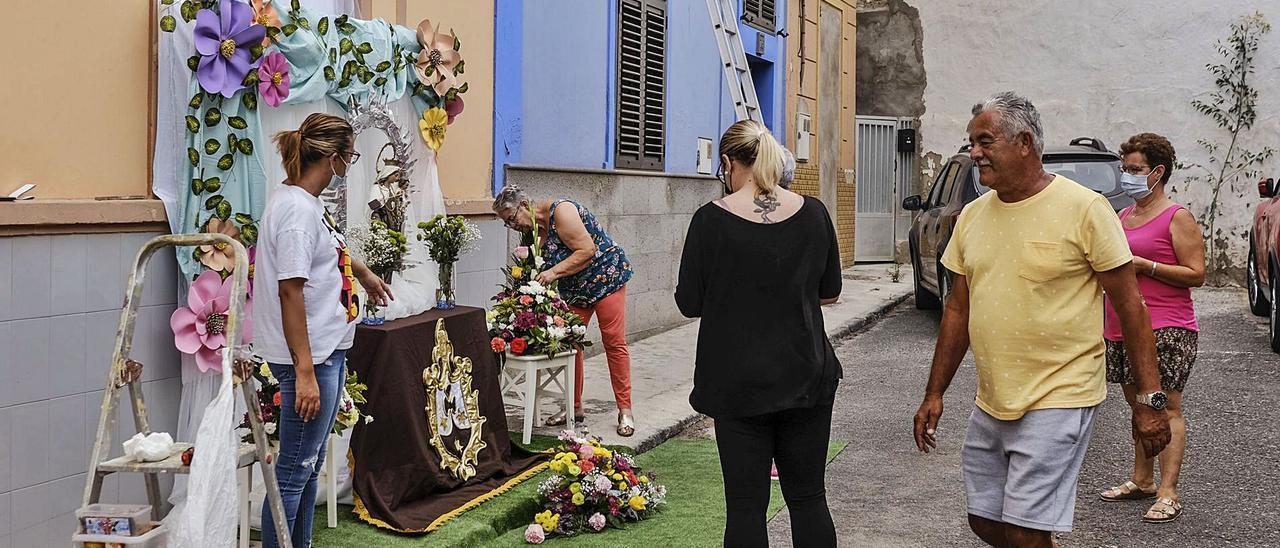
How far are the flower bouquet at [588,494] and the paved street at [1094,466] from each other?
28.1 inches

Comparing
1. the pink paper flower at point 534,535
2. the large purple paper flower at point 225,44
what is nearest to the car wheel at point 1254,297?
the pink paper flower at point 534,535

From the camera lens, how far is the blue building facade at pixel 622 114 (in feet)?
30.0

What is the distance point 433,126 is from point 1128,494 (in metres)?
4.25

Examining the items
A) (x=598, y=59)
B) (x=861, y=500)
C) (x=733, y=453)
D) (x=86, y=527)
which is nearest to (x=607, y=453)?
(x=861, y=500)

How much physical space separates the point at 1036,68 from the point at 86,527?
17.7 m

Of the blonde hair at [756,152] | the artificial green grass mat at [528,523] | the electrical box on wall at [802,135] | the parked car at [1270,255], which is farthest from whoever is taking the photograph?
the electrical box on wall at [802,135]

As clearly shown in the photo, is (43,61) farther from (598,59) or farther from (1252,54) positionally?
(1252,54)

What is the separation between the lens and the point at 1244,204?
17625 mm

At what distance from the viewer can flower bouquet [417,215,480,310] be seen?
6539mm

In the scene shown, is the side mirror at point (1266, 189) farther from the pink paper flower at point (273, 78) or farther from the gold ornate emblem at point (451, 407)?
the pink paper flower at point (273, 78)

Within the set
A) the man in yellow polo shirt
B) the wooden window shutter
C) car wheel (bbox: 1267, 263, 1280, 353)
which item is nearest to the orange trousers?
the wooden window shutter

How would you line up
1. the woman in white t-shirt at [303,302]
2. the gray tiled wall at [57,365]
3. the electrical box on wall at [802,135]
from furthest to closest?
the electrical box on wall at [802,135]
the gray tiled wall at [57,365]
the woman in white t-shirt at [303,302]

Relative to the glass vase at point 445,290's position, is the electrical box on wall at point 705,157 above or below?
above

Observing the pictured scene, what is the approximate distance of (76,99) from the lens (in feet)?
15.7
